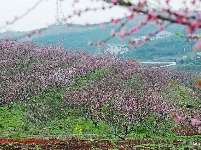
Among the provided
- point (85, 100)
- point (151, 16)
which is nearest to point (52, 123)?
point (85, 100)

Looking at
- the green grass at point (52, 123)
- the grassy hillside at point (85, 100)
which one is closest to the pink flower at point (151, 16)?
the green grass at point (52, 123)

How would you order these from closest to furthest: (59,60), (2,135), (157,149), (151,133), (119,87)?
1. (157,149)
2. (2,135)
3. (151,133)
4. (119,87)
5. (59,60)

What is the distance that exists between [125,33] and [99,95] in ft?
156

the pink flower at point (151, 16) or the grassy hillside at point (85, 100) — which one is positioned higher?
the pink flower at point (151, 16)

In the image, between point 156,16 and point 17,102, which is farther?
point 17,102

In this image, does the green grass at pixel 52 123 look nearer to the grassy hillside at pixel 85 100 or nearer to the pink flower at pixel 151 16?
the grassy hillside at pixel 85 100

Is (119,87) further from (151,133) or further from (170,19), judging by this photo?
(170,19)

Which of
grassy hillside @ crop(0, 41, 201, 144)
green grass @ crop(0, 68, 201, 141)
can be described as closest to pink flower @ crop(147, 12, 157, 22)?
green grass @ crop(0, 68, 201, 141)

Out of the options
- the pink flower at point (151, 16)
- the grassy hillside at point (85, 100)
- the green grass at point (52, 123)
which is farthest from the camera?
the grassy hillside at point (85, 100)

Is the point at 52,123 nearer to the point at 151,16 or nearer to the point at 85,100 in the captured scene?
the point at 85,100

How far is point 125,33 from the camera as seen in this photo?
415 cm

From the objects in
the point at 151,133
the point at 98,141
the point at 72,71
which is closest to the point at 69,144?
the point at 98,141

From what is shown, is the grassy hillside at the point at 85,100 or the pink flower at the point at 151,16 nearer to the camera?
the pink flower at the point at 151,16

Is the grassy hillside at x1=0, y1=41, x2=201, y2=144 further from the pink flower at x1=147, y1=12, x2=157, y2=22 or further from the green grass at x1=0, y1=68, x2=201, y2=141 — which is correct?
the pink flower at x1=147, y1=12, x2=157, y2=22
